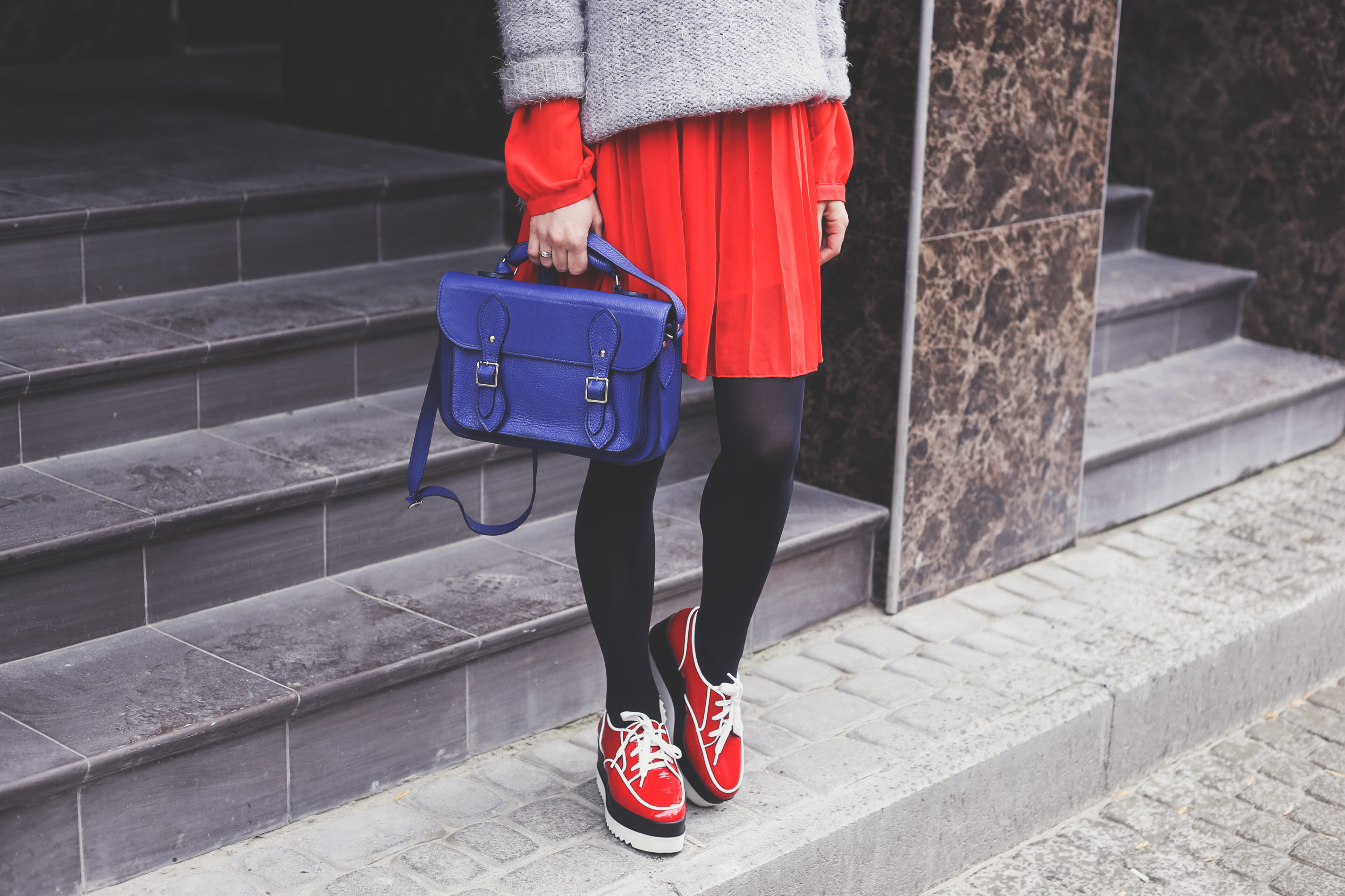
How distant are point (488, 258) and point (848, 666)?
5.89ft

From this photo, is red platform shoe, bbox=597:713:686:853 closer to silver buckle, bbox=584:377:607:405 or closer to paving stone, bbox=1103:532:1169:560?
silver buckle, bbox=584:377:607:405

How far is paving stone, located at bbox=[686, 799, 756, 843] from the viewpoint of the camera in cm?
258

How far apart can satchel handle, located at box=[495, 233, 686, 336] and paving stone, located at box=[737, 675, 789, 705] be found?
1137mm

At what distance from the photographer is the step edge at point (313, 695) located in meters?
2.31

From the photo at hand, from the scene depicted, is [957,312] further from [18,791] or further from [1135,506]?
[18,791]

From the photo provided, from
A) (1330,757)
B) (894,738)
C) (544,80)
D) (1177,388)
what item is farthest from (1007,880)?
(1177,388)

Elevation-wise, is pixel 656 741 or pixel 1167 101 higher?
pixel 1167 101

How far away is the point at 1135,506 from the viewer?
14.4ft

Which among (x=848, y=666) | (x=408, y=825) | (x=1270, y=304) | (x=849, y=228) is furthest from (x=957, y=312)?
(x=1270, y=304)

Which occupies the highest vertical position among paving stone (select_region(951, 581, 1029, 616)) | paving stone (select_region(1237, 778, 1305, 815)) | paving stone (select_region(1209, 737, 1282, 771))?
paving stone (select_region(951, 581, 1029, 616))

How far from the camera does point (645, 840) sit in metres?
2.50

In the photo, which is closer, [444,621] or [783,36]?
[783,36]

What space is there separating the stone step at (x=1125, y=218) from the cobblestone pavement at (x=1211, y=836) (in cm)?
258

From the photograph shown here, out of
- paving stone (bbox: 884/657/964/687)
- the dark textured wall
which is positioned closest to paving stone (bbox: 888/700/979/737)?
paving stone (bbox: 884/657/964/687)
